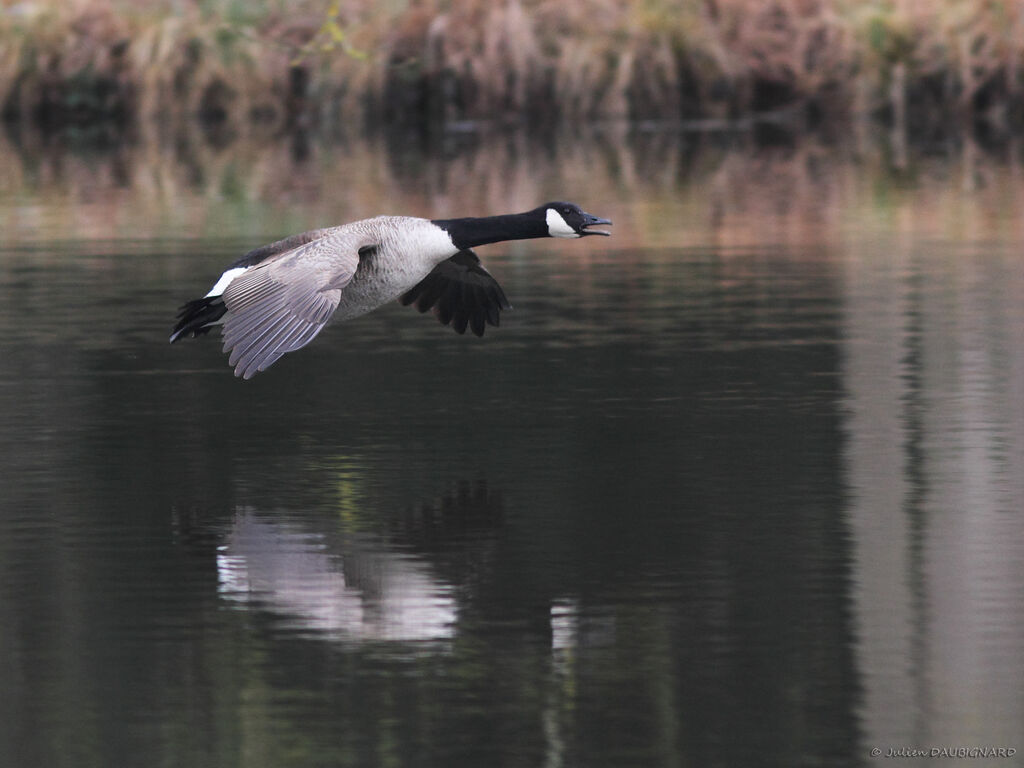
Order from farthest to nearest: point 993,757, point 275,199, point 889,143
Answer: point 889,143 < point 275,199 < point 993,757

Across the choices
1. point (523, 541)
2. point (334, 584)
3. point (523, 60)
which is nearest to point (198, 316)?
point (523, 541)

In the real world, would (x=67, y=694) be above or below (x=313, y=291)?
below

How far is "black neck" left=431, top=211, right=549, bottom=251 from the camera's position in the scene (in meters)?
10.1

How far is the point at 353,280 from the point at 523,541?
3.02 m

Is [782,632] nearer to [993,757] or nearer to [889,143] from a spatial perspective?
[993,757]

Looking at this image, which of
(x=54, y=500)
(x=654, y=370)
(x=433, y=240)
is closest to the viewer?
(x=54, y=500)

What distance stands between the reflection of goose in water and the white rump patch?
7.06 ft

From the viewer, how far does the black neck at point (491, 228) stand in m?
10.1

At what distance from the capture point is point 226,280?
31.8 ft

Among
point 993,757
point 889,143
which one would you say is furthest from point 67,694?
point 889,143

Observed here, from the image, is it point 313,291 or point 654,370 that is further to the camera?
point 654,370

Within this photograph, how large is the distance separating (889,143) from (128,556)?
2263cm

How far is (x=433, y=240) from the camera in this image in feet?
32.9

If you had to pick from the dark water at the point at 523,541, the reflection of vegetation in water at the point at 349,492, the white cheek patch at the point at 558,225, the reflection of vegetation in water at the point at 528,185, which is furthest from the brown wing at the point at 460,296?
the reflection of vegetation in water at the point at 528,185
